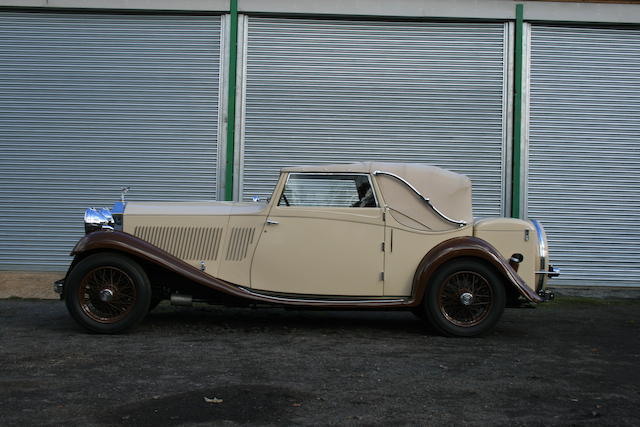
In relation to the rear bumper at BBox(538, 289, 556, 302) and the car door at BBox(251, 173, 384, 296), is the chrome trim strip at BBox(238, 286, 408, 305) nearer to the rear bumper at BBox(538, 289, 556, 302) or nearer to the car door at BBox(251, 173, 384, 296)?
the car door at BBox(251, 173, 384, 296)

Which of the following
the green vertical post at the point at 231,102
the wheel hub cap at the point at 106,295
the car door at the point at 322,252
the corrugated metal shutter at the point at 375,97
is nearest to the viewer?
the wheel hub cap at the point at 106,295

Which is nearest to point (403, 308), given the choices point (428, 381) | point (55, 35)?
point (428, 381)

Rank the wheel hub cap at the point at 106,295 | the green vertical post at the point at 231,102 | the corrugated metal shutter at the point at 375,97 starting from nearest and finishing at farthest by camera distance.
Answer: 1. the wheel hub cap at the point at 106,295
2. the green vertical post at the point at 231,102
3. the corrugated metal shutter at the point at 375,97

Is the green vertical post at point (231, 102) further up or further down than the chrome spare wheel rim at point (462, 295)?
further up

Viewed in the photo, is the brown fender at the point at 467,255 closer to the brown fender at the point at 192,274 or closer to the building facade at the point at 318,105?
the brown fender at the point at 192,274

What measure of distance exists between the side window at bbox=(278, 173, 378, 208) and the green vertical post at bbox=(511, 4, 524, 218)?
5.20m

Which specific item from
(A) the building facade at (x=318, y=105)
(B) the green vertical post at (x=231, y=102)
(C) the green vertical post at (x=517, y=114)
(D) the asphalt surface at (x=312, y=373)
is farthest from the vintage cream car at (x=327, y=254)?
(C) the green vertical post at (x=517, y=114)

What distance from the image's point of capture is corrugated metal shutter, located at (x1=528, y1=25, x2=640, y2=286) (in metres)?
11.7

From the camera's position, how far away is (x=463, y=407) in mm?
4340

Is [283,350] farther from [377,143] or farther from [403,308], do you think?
[377,143]

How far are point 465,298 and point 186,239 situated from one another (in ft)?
9.52

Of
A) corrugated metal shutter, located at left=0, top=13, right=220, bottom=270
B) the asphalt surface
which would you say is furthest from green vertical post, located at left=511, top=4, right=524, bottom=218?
corrugated metal shutter, located at left=0, top=13, right=220, bottom=270

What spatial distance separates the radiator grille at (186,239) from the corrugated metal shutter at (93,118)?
4.51 metres

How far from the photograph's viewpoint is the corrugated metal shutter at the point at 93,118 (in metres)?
11.7
